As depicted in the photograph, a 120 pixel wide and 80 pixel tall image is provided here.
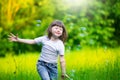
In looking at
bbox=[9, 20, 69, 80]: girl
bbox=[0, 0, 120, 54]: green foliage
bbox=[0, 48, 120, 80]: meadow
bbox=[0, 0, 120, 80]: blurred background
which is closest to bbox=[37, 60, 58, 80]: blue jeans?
bbox=[9, 20, 69, 80]: girl

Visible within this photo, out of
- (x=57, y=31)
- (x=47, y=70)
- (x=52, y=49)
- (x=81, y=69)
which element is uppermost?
(x=57, y=31)

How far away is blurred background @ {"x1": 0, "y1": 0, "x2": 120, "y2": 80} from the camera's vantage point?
5672 mm

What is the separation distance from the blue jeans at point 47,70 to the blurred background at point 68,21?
4.97ft

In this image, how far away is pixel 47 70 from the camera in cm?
376

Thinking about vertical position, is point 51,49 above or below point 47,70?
above

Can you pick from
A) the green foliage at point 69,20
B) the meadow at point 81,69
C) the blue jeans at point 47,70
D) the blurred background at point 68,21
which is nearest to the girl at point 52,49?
the blue jeans at point 47,70

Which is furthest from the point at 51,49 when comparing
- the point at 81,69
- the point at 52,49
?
the point at 81,69

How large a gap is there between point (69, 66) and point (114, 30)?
5.36 feet

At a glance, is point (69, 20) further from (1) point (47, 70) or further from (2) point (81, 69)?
(1) point (47, 70)

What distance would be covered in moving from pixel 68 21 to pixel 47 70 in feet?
7.78

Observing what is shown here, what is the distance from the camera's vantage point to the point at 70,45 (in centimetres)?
582

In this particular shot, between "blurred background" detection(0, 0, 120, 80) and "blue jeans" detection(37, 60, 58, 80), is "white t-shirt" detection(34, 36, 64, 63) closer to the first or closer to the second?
"blue jeans" detection(37, 60, 58, 80)

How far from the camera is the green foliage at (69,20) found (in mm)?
5691

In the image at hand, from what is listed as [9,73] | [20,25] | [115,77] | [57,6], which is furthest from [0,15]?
[115,77]
